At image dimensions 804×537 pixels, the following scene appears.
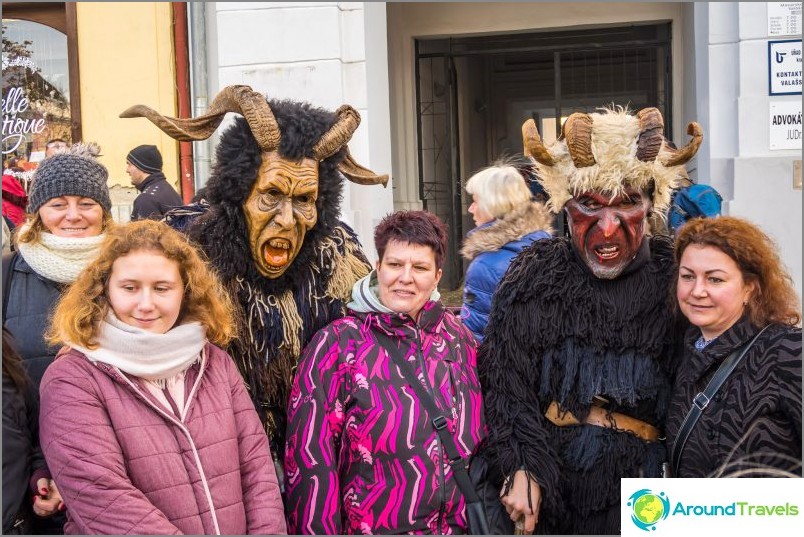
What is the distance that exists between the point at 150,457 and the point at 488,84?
40.2ft

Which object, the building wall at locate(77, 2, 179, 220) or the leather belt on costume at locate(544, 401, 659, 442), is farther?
the building wall at locate(77, 2, 179, 220)

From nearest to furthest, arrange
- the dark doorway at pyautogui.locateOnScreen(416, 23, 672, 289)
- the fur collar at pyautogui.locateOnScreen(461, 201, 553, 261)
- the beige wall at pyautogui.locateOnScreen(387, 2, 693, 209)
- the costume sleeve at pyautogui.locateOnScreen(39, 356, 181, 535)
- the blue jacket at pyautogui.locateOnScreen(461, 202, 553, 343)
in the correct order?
the costume sleeve at pyautogui.locateOnScreen(39, 356, 181, 535) → the blue jacket at pyautogui.locateOnScreen(461, 202, 553, 343) → the fur collar at pyautogui.locateOnScreen(461, 201, 553, 261) → the beige wall at pyautogui.locateOnScreen(387, 2, 693, 209) → the dark doorway at pyautogui.locateOnScreen(416, 23, 672, 289)

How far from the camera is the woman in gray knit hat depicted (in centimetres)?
293

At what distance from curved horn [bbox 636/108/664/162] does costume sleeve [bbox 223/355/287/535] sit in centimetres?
154

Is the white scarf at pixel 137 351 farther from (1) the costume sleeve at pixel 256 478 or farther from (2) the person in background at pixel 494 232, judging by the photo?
(2) the person in background at pixel 494 232

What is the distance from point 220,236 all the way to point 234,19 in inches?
181

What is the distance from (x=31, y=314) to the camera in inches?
116

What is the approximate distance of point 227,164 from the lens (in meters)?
2.97

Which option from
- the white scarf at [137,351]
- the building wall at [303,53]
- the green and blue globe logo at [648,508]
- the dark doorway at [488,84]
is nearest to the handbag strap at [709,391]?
the green and blue globe logo at [648,508]

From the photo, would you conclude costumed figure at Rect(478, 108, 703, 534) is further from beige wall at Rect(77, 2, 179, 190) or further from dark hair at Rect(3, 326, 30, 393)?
beige wall at Rect(77, 2, 179, 190)

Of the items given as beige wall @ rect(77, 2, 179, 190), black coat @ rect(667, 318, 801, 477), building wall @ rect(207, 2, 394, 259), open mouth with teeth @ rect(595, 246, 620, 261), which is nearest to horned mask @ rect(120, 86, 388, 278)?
open mouth with teeth @ rect(595, 246, 620, 261)

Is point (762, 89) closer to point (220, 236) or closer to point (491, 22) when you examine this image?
point (491, 22)

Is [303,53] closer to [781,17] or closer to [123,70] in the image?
[123,70]

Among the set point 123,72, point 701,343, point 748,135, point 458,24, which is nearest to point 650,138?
point 701,343
